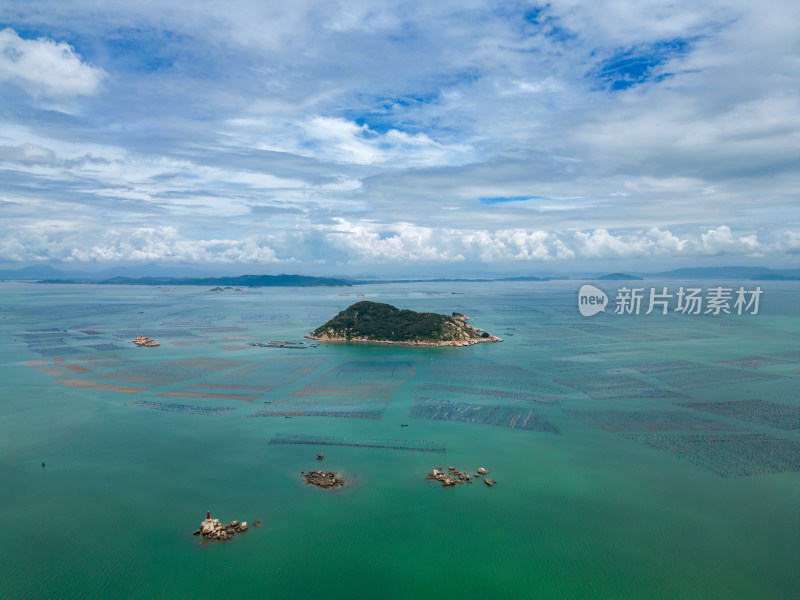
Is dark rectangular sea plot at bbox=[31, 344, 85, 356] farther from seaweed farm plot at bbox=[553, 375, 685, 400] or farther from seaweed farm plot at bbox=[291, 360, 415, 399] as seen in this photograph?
seaweed farm plot at bbox=[553, 375, 685, 400]

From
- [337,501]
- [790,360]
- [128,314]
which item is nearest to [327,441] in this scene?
[337,501]

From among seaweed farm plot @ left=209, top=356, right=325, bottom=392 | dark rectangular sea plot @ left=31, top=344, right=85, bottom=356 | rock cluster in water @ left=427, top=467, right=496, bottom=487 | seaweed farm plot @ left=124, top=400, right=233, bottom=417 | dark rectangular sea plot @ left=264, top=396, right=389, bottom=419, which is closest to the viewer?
rock cluster in water @ left=427, top=467, right=496, bottom=487

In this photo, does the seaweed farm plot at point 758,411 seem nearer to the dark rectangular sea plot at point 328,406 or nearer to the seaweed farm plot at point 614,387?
the seaweed farm plot at point 614,387

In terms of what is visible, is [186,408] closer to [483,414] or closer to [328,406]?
[328,406]

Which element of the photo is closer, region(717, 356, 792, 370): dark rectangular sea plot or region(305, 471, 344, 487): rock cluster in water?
region(305, 471, 344, 487): rock cluster in water

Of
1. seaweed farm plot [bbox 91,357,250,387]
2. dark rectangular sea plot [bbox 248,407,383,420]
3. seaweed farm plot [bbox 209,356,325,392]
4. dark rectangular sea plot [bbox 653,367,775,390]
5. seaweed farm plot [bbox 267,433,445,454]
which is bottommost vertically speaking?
seaweed farm plot [bbox 267,433,445,454]

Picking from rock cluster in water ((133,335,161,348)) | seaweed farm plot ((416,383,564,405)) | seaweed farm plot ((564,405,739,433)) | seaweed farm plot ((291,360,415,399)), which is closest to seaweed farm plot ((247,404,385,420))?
seaweed farm plot ((291,360,415,399))

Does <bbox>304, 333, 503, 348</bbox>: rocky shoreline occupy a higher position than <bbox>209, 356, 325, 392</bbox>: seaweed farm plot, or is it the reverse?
<bbox>304, 333, 503, 348</bbox>: rocky shoreline

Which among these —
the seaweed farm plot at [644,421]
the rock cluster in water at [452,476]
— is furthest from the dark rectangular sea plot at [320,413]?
the seaweed farm plot at [644,421]
